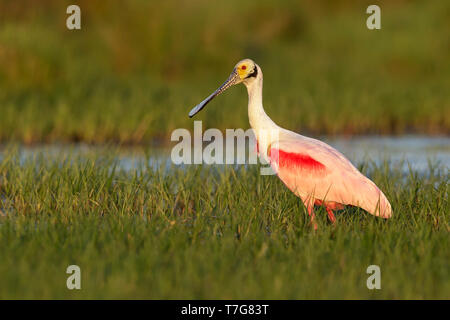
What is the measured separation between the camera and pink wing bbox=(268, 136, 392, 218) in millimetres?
7699

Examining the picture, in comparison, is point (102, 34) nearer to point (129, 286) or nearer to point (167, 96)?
point (167, 96)

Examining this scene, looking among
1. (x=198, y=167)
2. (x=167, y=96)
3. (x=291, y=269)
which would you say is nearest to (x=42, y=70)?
(x=167, y=96)

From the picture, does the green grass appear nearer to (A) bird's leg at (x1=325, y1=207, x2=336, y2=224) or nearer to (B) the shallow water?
(A) bird's leg at (x1=325, y1=207, x2=336, y2=224)

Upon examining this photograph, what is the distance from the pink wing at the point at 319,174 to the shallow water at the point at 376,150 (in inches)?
144

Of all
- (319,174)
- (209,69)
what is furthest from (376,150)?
(209,69)

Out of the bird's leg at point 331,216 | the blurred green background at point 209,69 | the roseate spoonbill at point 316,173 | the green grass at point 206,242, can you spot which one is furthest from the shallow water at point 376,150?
the roseate spoonbill at point 316,173

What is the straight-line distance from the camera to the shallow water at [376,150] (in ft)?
39.9

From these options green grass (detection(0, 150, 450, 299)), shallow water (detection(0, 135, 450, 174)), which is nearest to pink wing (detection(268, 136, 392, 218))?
green grass (detection(0, 150, 450, 299))

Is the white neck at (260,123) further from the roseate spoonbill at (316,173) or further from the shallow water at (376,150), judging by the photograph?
the shallow water at (376,150)

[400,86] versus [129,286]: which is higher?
[400,86]

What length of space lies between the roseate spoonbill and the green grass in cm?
19

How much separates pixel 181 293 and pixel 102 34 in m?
15.0

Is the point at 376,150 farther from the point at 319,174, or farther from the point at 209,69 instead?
the point at 209,69

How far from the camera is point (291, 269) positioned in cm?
632
